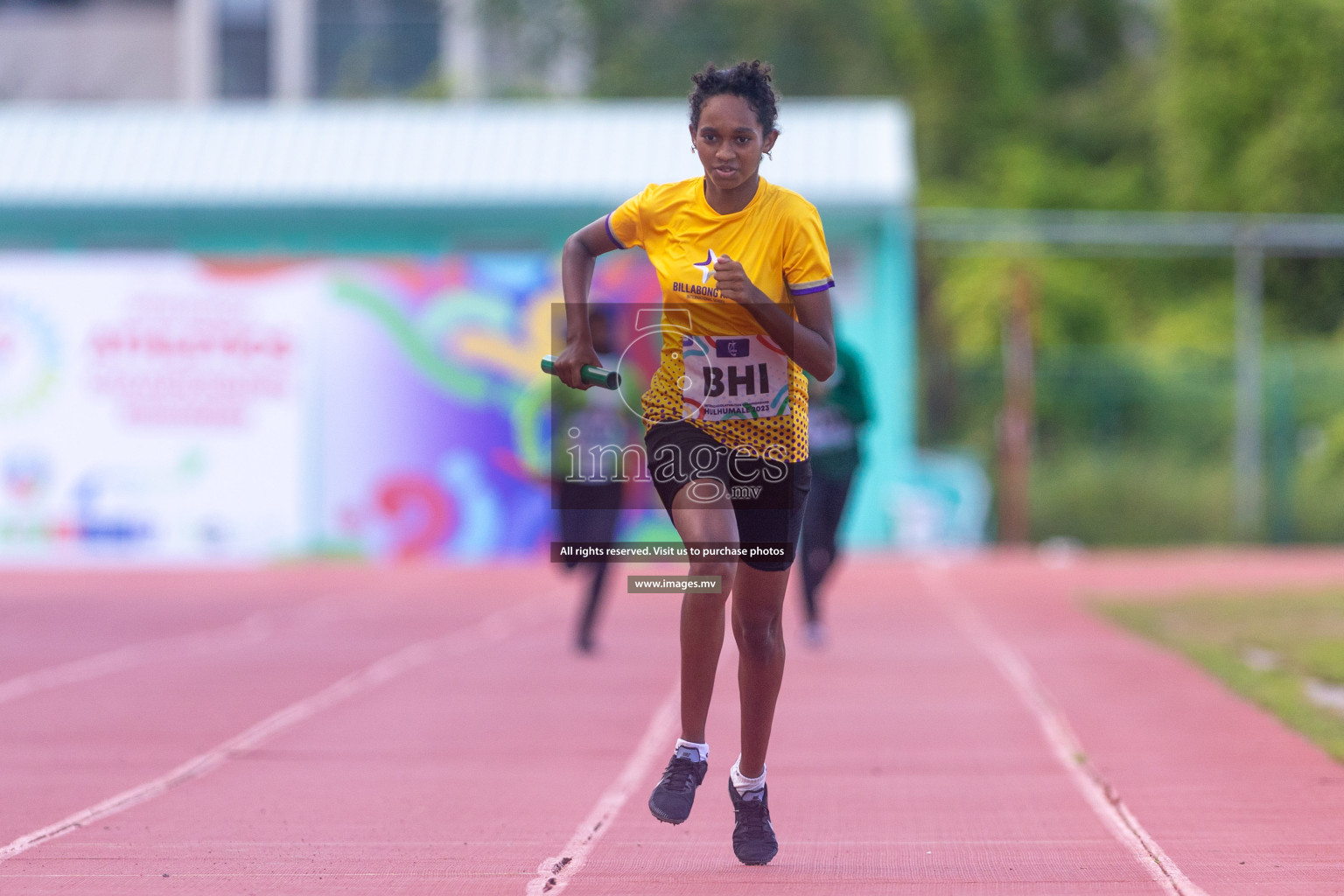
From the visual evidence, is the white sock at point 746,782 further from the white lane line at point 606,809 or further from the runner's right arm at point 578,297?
the runner's right arm at point 578,297

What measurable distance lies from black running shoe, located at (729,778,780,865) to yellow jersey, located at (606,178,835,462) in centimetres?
94

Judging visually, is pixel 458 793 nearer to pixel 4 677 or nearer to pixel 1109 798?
pixel 1109 798

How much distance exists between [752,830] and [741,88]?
2.00 metres

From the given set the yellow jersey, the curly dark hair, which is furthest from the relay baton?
the curly dark hair

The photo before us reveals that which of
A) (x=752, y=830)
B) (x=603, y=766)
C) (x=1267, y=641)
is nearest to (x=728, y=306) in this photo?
(x=752, y=830)

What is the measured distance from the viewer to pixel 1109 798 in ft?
20.2

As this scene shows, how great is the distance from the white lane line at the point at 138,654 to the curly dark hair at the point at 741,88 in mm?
5594

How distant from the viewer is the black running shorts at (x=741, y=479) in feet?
16.2

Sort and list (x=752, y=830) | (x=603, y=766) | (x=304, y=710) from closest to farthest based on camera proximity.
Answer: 1. (x=752, y=830)
2. (x=603, y=766)
3. (x=304, y=710)

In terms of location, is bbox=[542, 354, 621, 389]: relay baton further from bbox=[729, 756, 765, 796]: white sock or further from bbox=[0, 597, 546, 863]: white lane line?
bbox=[0, 597, 546, 863]: white lane line

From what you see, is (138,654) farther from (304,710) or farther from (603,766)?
(603,766)

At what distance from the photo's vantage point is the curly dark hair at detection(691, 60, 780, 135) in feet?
15.8

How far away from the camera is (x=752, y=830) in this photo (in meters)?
5.03

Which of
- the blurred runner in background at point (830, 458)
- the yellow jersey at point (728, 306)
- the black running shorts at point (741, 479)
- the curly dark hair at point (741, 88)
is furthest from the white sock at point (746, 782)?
the blurred runner in background at point (830, 458)
